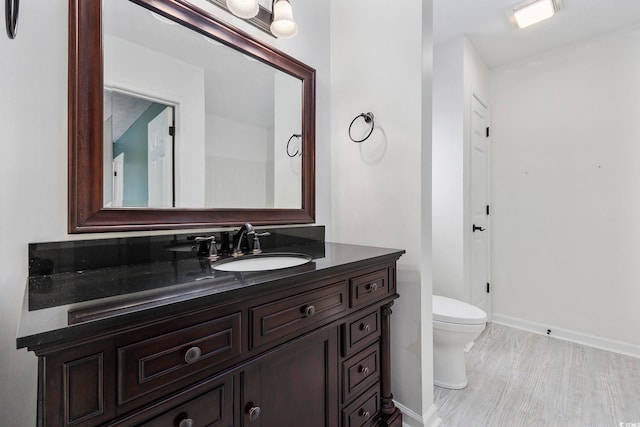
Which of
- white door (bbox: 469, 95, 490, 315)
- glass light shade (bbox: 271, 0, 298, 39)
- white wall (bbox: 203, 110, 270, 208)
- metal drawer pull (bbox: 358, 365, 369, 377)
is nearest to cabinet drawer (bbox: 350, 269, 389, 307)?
metal drawer pull (bbox: 358, 365, 369, 377)

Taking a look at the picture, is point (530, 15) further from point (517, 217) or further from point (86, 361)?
point (86, 361)

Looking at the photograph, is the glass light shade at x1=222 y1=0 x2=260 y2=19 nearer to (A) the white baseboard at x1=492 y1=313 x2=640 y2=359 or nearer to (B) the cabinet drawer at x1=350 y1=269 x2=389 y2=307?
(B) the cabinet drawer at x1=350 y1=269 x2=389 y2=307

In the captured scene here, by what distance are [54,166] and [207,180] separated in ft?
1.66

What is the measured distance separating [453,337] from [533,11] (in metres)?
2.29

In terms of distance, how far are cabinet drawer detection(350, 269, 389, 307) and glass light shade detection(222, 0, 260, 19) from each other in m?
1.18

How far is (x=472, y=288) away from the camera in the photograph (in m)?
2.56

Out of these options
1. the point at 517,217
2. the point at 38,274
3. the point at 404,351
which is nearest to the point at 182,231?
the point at 38,274

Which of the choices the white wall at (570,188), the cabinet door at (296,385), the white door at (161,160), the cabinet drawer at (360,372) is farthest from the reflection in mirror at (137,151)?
the white wall at (570,188)

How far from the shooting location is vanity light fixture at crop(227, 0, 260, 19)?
1.21 meters

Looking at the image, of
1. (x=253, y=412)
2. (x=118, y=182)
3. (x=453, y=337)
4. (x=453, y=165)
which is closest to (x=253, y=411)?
(x=253, y=412)

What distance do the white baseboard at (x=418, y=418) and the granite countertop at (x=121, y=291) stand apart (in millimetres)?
951

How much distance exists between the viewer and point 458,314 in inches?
71.6

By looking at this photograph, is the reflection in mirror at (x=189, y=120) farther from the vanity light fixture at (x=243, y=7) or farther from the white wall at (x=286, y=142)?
the vanity light fixture at (x=243, y=7)

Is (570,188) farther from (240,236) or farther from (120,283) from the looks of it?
(120,283)
